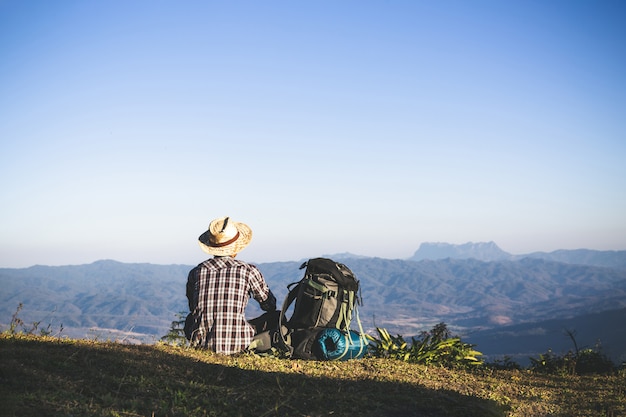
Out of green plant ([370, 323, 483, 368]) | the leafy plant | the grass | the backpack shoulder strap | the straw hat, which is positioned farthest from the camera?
the leafy plant

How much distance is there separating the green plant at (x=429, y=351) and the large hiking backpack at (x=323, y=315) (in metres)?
0.91

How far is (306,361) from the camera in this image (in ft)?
24.8

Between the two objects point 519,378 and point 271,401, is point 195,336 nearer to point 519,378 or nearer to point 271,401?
point 271,401

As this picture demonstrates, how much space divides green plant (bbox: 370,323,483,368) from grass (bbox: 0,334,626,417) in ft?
4.77

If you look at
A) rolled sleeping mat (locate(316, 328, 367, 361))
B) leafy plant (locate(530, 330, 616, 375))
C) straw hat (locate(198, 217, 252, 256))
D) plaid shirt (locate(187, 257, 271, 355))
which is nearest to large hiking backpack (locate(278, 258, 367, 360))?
rolled sleeping mat (locate(316, 328, 367, 361))

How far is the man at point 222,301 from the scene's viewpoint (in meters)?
7.65

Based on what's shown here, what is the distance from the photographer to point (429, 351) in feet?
29.9

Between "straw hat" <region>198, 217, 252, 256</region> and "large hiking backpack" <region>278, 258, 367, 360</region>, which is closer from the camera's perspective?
"large hiking backpack" <region>278, 258, 367, 360</region>

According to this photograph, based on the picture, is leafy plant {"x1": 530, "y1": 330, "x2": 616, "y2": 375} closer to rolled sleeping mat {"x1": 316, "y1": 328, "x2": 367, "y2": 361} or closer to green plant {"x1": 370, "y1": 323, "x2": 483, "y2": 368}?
green plant {"x1": 370, "y1": 323, "x2": 483, "y2": 368}

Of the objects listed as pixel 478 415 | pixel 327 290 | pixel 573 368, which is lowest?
pixel 573 368

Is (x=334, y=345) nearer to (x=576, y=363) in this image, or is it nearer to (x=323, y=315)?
(x=323, y=315)

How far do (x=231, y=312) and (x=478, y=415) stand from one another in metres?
4.13

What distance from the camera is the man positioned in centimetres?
765

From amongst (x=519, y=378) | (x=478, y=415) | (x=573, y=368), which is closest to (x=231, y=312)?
(x=478, y=415)
